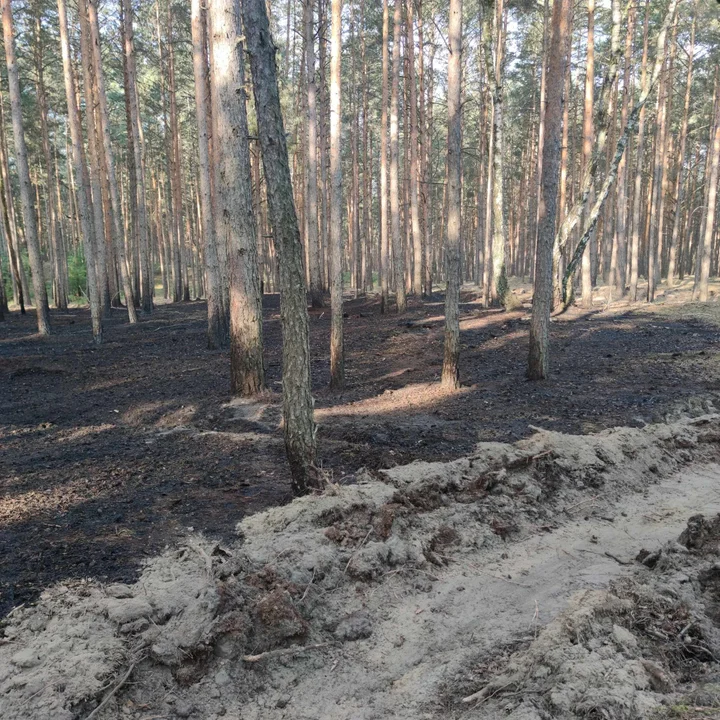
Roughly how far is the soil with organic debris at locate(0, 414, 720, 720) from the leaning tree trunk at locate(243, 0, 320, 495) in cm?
65

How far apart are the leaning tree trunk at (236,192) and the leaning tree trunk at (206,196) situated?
5.08 m

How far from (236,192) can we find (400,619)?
274 inches

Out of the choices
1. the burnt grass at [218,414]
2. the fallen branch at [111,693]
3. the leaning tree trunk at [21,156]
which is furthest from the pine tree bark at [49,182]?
the fallen branch at [111,693]

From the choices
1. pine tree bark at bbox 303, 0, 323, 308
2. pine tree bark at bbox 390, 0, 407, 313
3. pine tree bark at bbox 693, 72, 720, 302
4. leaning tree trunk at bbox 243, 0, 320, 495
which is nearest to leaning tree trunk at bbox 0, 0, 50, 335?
pine tree bark at bbox 303, 0, 323, 308

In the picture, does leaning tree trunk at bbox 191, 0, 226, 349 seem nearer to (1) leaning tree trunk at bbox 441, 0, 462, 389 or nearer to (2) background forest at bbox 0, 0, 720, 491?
(2) background forest at bbox 0, 0, 720, 491

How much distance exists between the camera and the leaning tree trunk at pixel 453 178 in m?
8.65

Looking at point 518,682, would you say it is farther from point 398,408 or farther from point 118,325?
point 118,325

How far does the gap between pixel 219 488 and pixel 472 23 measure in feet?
96.6

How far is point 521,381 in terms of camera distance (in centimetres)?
986

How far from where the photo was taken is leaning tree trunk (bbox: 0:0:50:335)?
48.9 ft

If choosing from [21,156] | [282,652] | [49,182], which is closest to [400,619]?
[282,652]

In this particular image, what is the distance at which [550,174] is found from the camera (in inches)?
353

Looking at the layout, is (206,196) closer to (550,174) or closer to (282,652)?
(550,174)

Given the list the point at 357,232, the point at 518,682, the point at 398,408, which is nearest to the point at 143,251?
the point at 357,232
